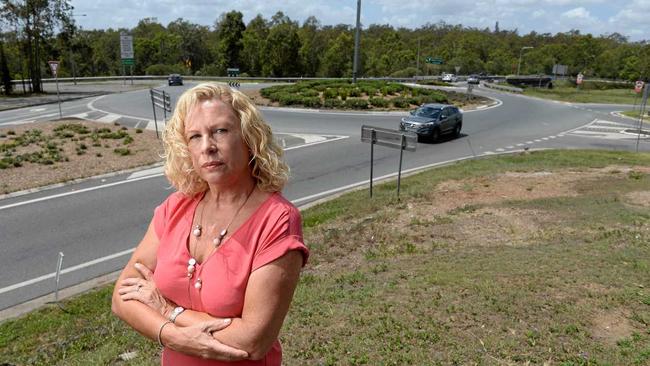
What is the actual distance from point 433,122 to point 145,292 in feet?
64.2

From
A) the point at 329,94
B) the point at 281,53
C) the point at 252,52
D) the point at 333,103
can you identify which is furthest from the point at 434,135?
the point at 252,52

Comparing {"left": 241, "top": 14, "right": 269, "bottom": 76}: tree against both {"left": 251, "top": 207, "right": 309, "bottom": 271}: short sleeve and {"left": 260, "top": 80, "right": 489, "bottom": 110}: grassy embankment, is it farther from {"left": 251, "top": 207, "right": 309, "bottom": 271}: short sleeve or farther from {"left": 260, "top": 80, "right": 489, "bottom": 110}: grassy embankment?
{"left": 251, "top": 207, "right": 309, "bottom": 271}: short sleeve

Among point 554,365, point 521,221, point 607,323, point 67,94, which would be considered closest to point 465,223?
point 521,221

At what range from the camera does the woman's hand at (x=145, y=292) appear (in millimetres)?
2219

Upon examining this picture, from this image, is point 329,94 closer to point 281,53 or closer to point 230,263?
point 230,263

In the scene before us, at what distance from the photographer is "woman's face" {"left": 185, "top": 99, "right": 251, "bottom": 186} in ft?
7.19

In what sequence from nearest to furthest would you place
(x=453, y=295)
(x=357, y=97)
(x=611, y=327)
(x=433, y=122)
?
(x=611, y=327) < (x=453, y=295) < (x=433, y=122) < (x=357, y=97)

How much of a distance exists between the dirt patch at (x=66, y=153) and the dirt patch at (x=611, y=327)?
11.8m

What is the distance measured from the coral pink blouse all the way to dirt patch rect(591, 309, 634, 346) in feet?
11.9

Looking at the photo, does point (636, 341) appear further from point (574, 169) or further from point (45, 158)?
point (45, 158)

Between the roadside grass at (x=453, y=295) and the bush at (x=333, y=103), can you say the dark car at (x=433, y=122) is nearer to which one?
the roadside grass at (x=453, y=295)

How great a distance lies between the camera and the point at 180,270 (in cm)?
216

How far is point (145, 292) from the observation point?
2273mm

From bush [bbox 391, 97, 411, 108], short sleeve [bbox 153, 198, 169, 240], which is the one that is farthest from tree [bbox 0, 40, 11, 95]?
short sleeve [bbox 153, 198, 169, 240]
